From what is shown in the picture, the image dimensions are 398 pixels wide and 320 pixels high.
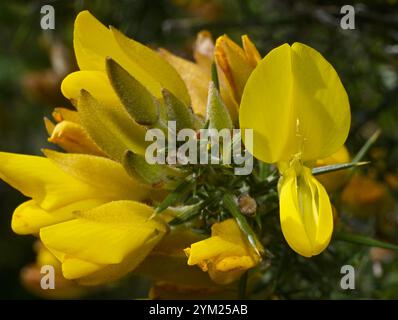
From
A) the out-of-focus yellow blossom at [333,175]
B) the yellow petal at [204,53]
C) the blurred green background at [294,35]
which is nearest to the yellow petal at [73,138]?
the yellow petal at [204,53]

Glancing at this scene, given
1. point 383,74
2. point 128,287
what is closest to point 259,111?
point 383,74

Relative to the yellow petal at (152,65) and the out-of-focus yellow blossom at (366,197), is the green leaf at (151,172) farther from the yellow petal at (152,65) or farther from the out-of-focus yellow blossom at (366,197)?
the out-of-focus yellow blossom at (366,197)

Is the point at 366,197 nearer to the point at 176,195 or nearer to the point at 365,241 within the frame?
the point at 365,241

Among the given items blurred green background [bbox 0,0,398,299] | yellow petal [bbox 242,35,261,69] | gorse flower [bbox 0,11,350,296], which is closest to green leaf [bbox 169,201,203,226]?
gorse flower [bbox 0,11,350,296]

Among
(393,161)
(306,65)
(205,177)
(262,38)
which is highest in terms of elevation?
(262,38)
